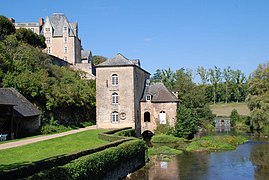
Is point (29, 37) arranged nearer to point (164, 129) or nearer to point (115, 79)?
point (115, 79)

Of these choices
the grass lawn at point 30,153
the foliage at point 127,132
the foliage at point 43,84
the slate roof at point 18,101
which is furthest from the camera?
the foliage at point 43,84

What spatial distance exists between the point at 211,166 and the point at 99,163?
1060 centimetres

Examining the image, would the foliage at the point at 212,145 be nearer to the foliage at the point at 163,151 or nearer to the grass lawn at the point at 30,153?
the foliage at the point at 163,151

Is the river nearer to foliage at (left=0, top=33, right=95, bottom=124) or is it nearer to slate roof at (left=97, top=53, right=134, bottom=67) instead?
slate roof at (left=97, top=53, right=134, bottom=67)

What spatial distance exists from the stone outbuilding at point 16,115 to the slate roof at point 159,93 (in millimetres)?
14943

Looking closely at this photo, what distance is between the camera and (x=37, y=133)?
32.3 m

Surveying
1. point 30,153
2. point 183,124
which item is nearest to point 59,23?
point 183,124

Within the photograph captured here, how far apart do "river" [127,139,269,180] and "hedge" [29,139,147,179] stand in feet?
4.65

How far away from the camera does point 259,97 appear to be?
161 ft

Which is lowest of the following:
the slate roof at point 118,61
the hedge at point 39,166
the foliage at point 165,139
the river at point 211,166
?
the river at point 211,166

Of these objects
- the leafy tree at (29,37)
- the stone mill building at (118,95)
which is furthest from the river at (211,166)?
the leafy tree at (29,37)

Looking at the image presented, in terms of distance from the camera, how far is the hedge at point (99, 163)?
13.3 m

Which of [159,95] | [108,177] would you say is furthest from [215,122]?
[108,177]

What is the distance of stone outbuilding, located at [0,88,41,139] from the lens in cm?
2727
